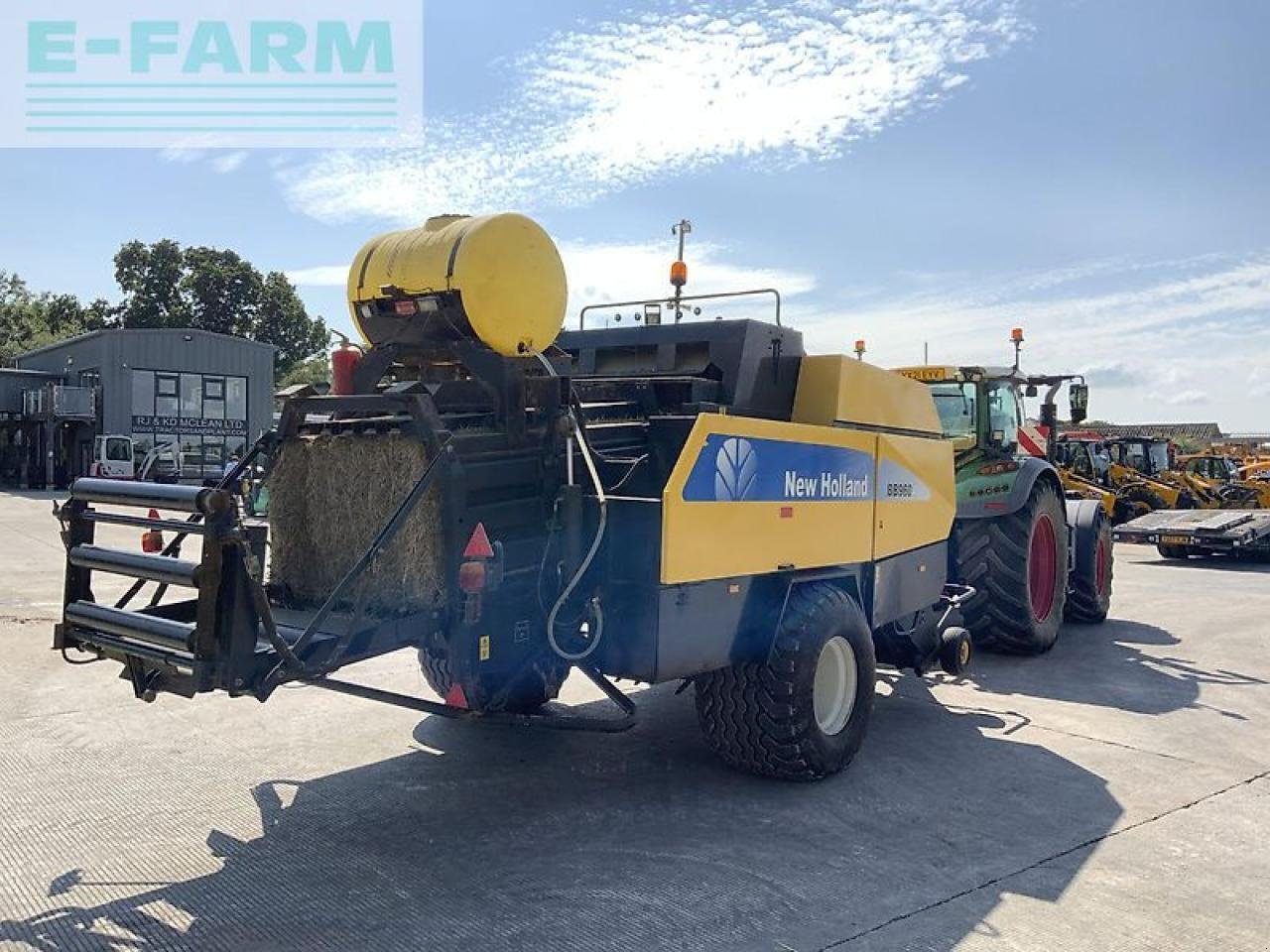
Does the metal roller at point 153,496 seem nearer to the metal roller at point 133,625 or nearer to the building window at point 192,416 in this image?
the metal roller at point 133,625

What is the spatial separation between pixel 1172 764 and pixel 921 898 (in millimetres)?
2447

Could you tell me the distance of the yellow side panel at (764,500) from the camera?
429 centimetres

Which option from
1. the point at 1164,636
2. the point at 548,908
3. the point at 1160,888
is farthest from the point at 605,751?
the point at 1164,636

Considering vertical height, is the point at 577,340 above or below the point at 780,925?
above

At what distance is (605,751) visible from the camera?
5.59 meters

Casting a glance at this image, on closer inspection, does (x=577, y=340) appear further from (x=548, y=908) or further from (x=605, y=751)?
(x=548, y=908)

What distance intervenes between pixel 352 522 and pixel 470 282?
1.15 metres

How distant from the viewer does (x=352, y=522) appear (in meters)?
4.52

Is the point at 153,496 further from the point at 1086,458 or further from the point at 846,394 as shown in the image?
the point at 1086,458

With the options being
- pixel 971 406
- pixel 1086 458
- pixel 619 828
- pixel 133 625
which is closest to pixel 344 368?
pixel 133 625

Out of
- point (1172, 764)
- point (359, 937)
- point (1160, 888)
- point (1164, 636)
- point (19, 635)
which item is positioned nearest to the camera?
point (359, 937)

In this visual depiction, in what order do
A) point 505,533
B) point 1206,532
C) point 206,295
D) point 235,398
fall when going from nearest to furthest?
point 505,533
point 1206,532
point 235,398
point 206,295

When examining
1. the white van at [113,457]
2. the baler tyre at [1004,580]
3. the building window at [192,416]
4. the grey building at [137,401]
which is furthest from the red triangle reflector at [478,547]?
the building window at [192,416]

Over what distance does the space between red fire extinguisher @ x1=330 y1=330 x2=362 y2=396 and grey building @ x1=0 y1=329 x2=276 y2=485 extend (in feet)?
97.3
